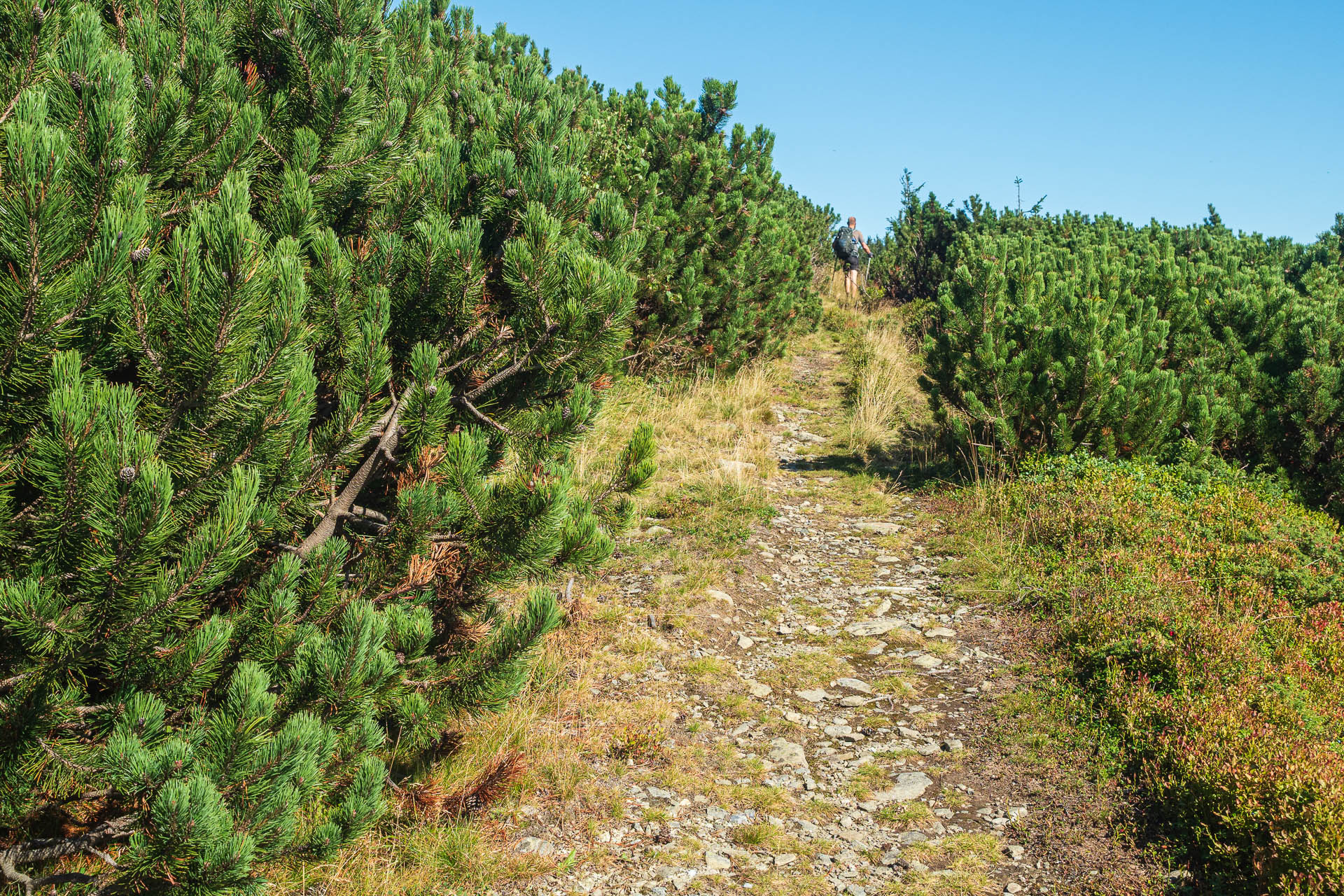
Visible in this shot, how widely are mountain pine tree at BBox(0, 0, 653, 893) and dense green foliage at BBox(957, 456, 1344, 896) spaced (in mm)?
3170

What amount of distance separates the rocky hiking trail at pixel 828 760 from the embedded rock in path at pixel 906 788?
0.01 meters

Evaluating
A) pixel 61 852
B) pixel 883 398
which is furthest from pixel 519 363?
pixel 883 398

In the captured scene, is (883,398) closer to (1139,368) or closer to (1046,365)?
(1046,365)

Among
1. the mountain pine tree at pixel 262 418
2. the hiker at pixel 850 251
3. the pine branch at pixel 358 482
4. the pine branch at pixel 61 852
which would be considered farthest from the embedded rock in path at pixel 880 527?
the hiker at pixel 850 251

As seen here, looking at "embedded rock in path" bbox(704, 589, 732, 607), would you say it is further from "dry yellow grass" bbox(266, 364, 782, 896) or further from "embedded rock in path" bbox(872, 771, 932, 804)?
"embedded rock in path" bbox(872, 771, 932, 804)

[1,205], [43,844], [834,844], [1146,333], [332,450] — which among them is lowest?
[834,844]

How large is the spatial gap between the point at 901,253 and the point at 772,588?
1679 cm

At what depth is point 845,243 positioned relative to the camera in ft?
72.5

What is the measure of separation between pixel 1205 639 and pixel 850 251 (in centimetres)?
1808

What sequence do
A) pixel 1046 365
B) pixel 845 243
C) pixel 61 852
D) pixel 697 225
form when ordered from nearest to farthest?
pixel 61 852 → pixel 1046 365 → pixel 697 225 → pixel 845 243

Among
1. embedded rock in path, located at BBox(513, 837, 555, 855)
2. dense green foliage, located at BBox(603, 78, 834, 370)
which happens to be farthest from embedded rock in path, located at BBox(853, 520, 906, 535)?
embedded rock in path, located at BBox(513, 837, 555, 855)

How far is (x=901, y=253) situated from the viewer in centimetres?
2192

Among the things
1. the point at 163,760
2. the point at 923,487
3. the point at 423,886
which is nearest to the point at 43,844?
the point at 163,760

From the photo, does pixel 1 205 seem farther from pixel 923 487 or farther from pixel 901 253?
pixel 901 253
